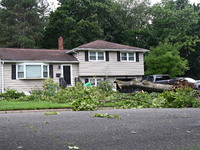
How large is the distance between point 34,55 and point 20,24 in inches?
738

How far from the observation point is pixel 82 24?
35875 millimetres

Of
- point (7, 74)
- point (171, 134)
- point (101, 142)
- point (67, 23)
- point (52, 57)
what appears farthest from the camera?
point (67, 23)

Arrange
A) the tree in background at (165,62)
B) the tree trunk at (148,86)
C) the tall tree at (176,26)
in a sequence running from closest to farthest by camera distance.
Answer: the tree trunk at (148,86)
the tree in background at (165,62)
the tall tree at (176,26)

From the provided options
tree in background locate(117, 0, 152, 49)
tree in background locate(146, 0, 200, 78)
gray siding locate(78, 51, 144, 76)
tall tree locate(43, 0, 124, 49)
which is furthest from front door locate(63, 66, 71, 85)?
tree in background locate(117, 0, 152, 49)

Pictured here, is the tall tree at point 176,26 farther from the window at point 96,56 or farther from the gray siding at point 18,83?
the gray siding at point 18,83

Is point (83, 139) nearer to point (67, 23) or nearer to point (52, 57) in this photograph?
point (52, 57)

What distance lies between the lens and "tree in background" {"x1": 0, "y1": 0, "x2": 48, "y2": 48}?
40.7 metres

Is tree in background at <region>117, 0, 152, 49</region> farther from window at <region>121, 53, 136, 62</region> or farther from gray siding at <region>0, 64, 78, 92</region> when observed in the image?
gray siding at <region>0, 64, 78, 92</region>

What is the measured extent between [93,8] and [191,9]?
45.4 feet

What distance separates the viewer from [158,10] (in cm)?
3822

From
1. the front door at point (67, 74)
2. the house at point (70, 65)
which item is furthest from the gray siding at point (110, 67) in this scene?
the front door at point (67, 74)

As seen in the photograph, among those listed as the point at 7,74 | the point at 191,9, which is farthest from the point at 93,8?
the point at 7,74

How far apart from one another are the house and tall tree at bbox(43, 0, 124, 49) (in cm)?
949

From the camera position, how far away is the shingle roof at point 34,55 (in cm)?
2348
